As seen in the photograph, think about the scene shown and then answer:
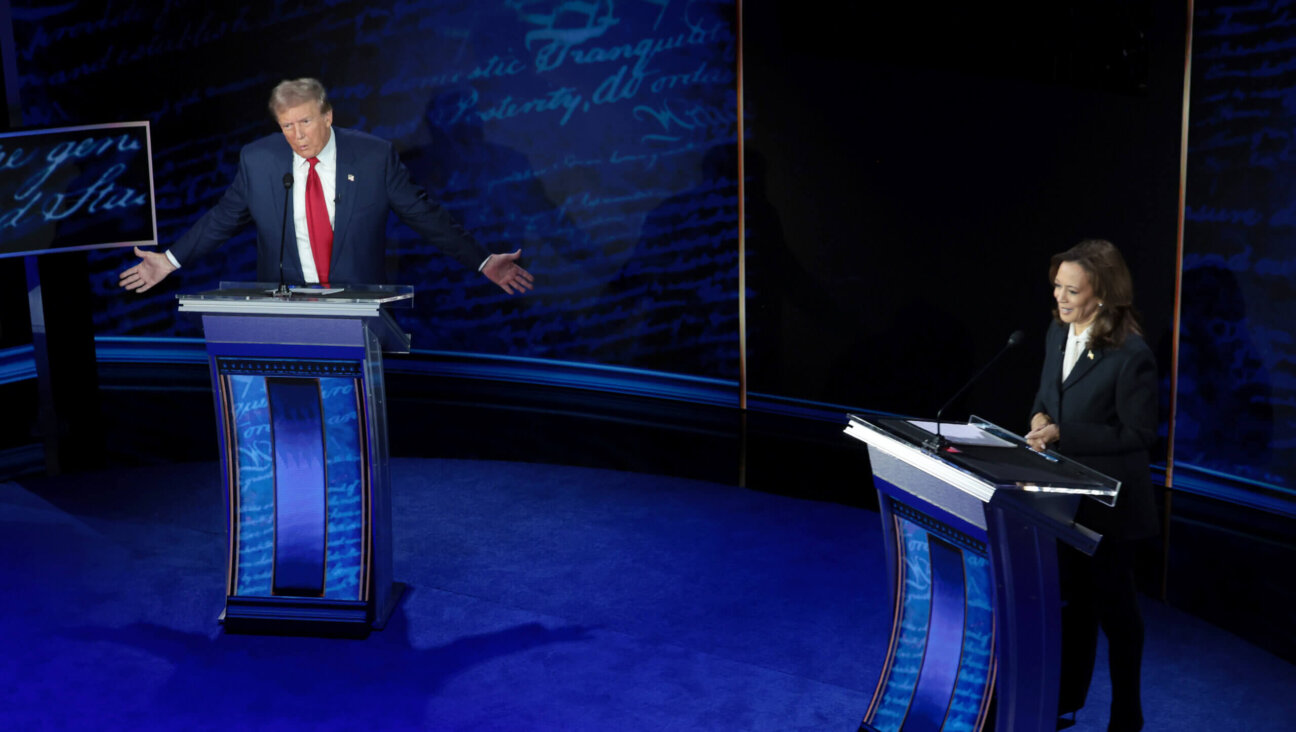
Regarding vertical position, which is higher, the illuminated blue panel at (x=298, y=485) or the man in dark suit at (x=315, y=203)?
the man in dark suit at (x=315, y=203)

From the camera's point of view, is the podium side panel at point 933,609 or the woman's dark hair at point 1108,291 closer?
the podium side panel at point 933,609

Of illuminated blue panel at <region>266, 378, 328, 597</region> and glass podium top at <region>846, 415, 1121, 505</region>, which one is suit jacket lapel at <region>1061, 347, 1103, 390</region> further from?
illuminated blue panel at <region>266, 378, 328, 597</region>

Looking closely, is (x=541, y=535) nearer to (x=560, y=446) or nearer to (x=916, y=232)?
(x=560, y=446)

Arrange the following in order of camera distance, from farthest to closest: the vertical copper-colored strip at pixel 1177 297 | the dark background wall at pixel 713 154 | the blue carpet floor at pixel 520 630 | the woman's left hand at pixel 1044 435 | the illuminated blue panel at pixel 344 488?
the dark background wall at pixel 713 154 → the vertical copper-colored strip at pixel 1177 297 → the illuminated blue panel at pixel 344 488 → the blue carpet floor at pixel 520 630 → the woman's left hand at pixel 1044 435

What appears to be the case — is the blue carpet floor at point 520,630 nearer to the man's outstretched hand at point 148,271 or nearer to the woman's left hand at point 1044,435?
the woman's left hand at point 1044,435

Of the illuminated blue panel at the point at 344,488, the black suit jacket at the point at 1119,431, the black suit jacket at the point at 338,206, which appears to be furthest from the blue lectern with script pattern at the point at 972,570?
the black suit jacket at the point at 338,206

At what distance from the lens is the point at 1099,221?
493 centimetres

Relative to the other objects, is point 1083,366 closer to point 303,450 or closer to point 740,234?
point 303,450

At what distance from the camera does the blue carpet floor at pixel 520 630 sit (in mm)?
3223

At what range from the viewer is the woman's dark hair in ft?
9.41

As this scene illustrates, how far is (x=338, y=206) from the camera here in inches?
145

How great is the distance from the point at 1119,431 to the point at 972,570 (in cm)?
57

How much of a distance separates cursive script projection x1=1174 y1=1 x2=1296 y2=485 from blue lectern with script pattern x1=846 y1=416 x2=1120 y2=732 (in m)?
2.24

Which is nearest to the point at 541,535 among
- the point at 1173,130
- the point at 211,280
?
the point at 1173,130
